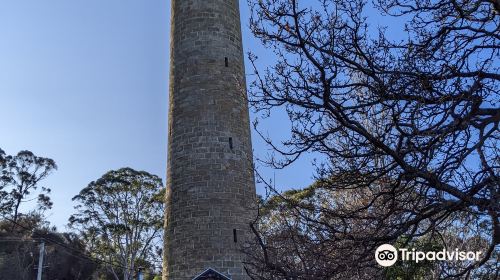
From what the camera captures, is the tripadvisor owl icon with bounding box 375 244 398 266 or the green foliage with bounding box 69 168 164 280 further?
the green foliage with bounding box 69 168 164 280

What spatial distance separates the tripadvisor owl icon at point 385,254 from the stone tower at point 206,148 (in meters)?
6.93

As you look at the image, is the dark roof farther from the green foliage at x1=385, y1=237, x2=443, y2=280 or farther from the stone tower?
the green foliage at x1=385, y1=237, x2=443, y2=280

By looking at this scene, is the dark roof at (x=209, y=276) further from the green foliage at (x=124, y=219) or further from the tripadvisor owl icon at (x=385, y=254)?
the green foliage at (x=124, y=219)

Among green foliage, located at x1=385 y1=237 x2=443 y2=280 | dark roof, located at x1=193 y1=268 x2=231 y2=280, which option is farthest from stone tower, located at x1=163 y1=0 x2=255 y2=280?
green foliage, located at x1=385 y1=237 x2=443 y2=280

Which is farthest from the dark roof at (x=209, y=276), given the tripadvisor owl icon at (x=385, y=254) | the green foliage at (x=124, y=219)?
the green foliage at (x=124, y=219)

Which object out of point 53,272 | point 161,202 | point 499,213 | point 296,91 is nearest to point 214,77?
point 296,91

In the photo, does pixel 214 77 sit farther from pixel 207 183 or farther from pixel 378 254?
pixel 378 254

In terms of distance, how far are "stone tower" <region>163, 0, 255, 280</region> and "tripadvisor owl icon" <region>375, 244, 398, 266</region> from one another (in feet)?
22.7

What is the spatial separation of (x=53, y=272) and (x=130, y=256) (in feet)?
21.1

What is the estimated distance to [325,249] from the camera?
235 inches

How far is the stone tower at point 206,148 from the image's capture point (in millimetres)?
13352

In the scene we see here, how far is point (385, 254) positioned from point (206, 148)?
26.9 feet

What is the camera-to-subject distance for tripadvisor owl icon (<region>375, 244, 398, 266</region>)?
6.36m

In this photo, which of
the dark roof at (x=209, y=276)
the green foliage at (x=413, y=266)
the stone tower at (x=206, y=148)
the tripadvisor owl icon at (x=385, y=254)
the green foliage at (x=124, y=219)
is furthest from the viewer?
the green foliage at (x=124, y=219)
